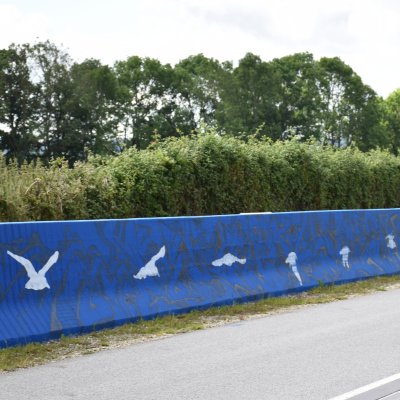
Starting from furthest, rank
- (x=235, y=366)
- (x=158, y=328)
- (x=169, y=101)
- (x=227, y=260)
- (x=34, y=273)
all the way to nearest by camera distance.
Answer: (x=169, y=101), (x=227, y=260), (x=158, y=328), (x=34, y=273), (x=235, y=366)

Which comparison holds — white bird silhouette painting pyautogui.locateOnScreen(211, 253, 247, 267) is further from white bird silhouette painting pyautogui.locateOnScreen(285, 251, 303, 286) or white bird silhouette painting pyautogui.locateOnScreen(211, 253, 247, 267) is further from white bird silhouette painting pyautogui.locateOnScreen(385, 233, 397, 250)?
white bird silhouette painting pyautogui.locateOnScreen(385, 233, 397, 250)

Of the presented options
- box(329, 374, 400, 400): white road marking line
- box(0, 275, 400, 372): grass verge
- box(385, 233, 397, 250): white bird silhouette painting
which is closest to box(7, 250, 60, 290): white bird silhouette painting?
box(0, 275, 400, 372): grass verge

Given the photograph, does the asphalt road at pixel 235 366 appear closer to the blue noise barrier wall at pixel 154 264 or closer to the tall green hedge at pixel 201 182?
the blue noise barrier wall at pixel 154 264

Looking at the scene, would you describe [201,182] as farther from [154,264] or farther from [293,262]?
[154,264]

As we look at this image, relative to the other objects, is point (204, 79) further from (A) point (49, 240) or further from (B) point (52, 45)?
(A) point (49, 240)

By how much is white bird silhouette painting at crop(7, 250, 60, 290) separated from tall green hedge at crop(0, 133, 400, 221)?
3.35 meters

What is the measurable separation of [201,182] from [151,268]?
7.17m

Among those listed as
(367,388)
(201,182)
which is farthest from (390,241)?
(367,388)

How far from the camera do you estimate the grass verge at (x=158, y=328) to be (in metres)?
7.20

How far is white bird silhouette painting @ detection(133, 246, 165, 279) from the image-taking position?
921cm

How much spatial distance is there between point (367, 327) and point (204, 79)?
64.9 meters

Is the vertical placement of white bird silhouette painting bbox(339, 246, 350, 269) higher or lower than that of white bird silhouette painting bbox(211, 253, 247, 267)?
lower

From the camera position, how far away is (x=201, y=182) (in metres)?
16.4

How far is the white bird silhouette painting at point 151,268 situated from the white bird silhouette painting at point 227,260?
116 cm
